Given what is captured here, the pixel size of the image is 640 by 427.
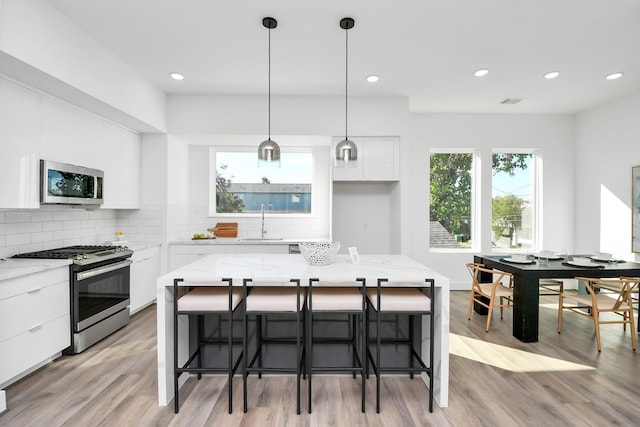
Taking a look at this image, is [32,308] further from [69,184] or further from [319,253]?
[319,253]

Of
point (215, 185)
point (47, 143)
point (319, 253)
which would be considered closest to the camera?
point (319, 253)

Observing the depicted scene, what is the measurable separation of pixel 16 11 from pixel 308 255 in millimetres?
2621

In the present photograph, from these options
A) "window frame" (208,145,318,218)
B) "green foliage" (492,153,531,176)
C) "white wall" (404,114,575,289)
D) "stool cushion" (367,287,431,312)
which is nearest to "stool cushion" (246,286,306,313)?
"stool cushion" (367,287,431,312)

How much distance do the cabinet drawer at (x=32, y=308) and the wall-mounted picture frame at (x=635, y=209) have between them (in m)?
6.51

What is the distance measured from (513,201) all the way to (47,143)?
622 cm

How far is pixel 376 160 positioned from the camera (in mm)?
4527

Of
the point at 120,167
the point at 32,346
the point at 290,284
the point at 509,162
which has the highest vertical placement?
the point at 509,162

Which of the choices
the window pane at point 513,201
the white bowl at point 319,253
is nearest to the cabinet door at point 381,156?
the window pane at point 513,201

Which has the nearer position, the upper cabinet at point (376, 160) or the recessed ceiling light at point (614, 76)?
the recessed ceiling light at point (614, 76)

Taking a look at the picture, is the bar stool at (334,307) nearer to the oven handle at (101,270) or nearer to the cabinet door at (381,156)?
the oven handle at (101,270)

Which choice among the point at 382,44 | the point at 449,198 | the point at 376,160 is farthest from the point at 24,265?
the point at 449,198

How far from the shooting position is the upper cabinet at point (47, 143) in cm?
256

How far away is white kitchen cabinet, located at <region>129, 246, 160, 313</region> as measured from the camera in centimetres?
387

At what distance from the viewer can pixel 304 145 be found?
198 inches
